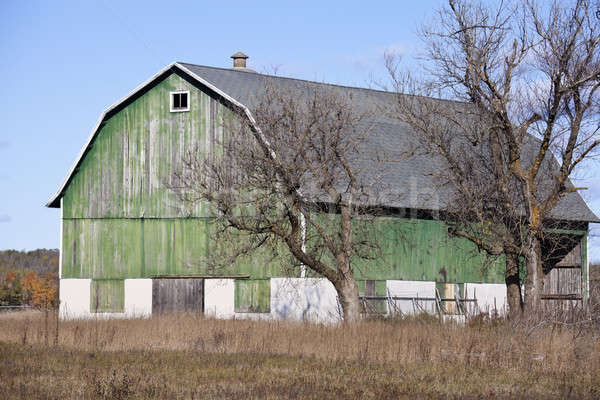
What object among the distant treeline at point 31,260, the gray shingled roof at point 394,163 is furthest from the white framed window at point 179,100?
the distant treeline at point 31,260

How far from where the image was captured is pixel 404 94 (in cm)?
2180

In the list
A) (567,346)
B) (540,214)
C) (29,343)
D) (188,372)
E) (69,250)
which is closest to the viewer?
(188,372)

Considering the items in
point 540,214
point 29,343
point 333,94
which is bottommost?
point 29,343

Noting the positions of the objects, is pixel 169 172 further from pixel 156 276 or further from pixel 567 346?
pixel 567 346

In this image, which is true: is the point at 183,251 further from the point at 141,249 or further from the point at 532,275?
the point at 532,275

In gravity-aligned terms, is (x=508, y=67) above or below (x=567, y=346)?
above

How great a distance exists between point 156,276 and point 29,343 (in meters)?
9.31

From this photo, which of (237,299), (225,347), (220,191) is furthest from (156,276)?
(225,347)

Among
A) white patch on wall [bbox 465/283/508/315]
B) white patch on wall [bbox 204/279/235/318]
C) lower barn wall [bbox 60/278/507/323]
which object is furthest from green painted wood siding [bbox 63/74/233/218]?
white patch on wall [bbox 465/283/508/315]

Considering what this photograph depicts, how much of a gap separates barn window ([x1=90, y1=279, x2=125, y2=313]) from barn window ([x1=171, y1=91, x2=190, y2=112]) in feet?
18.5

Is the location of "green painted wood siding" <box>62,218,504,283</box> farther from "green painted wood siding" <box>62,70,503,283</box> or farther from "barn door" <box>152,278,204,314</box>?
"barn door" <box>152,278,204,314</box>

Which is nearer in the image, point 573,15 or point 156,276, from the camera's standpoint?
point 573,15

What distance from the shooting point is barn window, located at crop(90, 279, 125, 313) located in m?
27.0

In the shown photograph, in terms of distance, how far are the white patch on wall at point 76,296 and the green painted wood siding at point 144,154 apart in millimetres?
2113
